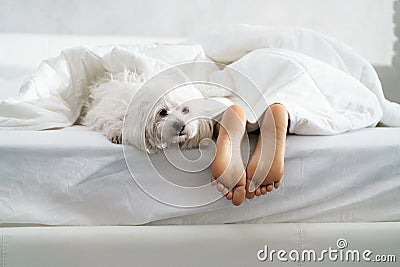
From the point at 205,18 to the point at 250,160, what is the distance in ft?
5.55

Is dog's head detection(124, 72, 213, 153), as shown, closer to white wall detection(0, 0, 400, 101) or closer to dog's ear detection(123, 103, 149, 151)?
dog's ear detection(123, 103, 149, 151)

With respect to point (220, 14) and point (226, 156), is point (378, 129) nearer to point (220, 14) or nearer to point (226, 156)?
point (226, 156)

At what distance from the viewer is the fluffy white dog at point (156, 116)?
1.34 m

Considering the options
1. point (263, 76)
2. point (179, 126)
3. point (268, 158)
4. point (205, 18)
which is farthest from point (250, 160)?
point (205, 18)

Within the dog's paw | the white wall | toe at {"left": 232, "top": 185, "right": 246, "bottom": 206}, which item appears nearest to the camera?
toe at {"left": 232, "top": 185, "right": 246, "bottom": 206}

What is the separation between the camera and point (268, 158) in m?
1.31

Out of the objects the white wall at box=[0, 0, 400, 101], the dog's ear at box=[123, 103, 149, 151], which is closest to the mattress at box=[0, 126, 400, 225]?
the dog's ear at box=[123, 103, 149, 151]

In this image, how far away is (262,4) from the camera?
2910 millimetres

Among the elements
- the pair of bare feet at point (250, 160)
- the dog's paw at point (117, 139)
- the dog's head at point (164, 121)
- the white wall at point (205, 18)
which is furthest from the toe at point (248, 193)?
the white wall at point (205, 18)

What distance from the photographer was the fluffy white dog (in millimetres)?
1345

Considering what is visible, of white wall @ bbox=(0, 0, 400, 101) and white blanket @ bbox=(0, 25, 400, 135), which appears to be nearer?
white blanket @ bbox=(0, 25, 400, 135)

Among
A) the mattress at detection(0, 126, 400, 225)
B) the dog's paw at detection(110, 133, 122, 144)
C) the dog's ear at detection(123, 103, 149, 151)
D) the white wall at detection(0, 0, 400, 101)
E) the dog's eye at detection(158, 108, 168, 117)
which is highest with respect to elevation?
the dog's eye at detection(158, 108, 168, 117)

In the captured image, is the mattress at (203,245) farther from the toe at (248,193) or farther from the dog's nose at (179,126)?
the dog's nose at (179,126)

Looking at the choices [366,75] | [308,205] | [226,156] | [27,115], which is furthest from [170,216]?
[366,75]
